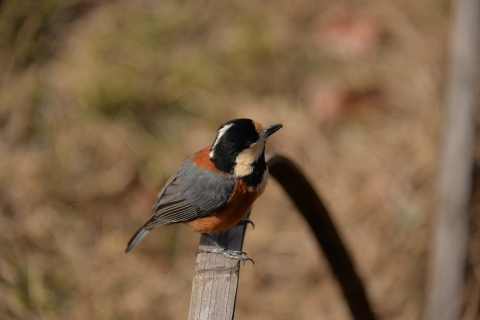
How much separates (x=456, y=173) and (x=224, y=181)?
2.21m

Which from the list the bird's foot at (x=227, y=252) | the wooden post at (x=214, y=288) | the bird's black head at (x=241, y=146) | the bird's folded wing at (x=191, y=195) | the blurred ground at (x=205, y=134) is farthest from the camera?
the blurred ground at (x=205, y=134)

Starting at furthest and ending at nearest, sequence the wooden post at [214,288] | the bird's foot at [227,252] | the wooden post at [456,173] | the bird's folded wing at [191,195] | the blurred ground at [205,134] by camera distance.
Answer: the blurred ground at [205,134], the wooden post at [456,173], the bird's folded wing at [191,195], the bird's foot at [227,252], the wooden post at [214,288]

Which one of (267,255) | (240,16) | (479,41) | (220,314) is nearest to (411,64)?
(479,41)

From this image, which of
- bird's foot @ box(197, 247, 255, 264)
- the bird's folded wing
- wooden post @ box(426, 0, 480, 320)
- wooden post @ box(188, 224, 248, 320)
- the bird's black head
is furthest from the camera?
wooden post @ box(426, 0, 480, 320)

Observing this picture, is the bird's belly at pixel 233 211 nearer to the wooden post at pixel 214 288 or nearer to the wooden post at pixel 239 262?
the wooden post at pixel 239 262

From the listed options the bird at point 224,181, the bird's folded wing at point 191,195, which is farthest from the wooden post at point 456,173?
the bird's folded wing at point 191,195

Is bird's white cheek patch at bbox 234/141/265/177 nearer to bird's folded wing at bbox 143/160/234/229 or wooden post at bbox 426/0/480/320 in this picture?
bird's folded wing at bbox 143/160/234/229

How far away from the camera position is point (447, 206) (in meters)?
4.30

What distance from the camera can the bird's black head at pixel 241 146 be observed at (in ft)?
9.71

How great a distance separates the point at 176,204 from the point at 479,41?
3126mm

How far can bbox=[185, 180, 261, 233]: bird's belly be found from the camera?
301cm

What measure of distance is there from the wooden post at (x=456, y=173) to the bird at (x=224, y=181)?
6.27 feet

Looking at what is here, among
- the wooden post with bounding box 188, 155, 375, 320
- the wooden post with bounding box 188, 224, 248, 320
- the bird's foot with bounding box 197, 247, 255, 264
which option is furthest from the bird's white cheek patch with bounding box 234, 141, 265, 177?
the wooden post with bounding box 188, 224, 248, 320

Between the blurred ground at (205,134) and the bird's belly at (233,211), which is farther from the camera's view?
the blurred ground at (205,134)
